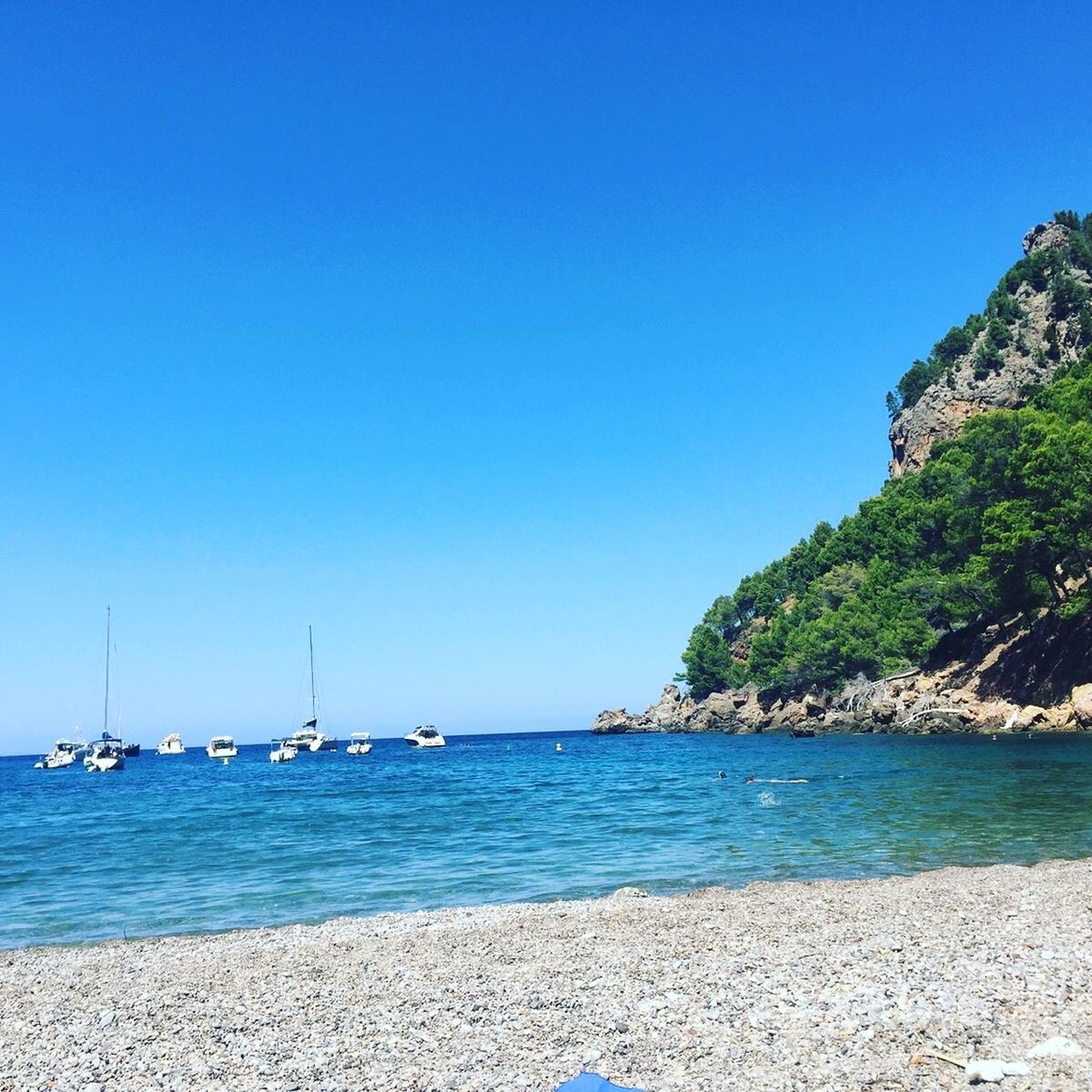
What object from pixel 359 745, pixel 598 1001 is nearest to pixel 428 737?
pixel 359 745

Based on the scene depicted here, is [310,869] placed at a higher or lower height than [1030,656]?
lower

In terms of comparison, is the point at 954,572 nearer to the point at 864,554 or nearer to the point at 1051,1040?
the point at 864,554

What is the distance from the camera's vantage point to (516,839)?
29.8m

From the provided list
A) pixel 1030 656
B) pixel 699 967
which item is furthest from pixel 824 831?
pixel 1030 656

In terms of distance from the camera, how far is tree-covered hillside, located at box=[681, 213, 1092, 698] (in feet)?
220

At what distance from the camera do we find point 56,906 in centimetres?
2180

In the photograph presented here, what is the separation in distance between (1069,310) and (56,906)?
14314 centimetres

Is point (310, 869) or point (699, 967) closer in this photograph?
point (699, 967)

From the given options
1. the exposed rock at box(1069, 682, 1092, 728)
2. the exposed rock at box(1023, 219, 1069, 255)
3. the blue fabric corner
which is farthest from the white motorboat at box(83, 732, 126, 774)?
the exposed rock at box(1023, 219, 1069, 255)

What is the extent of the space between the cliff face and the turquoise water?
2953 inches

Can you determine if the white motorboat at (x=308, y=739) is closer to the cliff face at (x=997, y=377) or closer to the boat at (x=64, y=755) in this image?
the boat at (x=64, y=755)

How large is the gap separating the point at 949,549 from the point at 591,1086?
84897 millimetres

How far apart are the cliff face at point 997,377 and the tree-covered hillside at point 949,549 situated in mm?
1267

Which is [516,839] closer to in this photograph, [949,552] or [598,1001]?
[598,1001]
